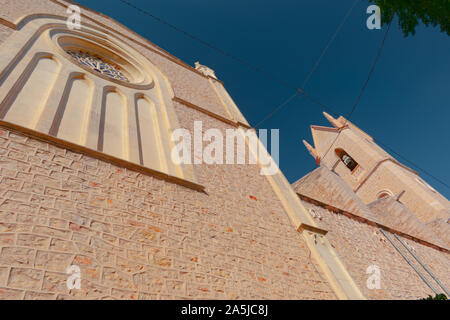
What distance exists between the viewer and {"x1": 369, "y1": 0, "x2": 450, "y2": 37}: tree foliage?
15.7 feet

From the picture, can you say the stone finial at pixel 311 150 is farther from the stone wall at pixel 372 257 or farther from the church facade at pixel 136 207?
the stone wall at pixel 372 257

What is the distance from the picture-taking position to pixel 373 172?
17656mm

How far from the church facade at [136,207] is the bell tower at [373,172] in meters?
6.69

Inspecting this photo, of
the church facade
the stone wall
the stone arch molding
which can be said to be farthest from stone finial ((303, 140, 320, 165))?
the stone arch molding

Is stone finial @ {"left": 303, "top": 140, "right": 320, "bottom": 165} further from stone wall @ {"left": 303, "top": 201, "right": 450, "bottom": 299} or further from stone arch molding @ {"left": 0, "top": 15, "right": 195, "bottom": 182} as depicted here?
stone arch molding @ {"left": 0, "top": 15, "right": 195, "bottom": 182}

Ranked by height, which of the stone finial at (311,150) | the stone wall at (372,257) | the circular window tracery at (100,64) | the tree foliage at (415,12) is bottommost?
the stone wall at (372,257)

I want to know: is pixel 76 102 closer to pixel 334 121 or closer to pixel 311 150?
pixel 334 121

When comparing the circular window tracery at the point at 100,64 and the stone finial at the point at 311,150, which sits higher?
the stone finial at the point at 311,150

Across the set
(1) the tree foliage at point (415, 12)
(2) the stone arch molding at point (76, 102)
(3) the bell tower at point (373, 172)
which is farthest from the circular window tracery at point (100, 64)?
(3) the bell tower at point (373, 172)

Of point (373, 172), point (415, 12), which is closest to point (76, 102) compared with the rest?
point (415, 12)

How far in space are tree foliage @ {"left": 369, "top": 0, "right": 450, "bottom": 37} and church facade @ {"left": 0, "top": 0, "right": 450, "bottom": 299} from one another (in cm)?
388

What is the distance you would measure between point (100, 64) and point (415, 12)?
24.2ft

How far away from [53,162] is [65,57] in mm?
3830

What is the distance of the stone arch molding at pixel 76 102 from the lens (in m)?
3.92
